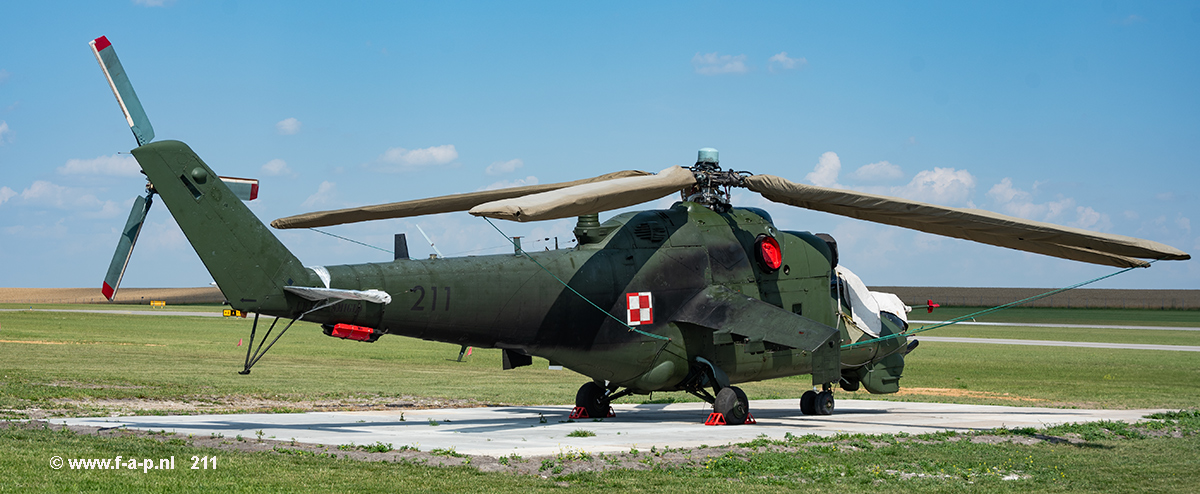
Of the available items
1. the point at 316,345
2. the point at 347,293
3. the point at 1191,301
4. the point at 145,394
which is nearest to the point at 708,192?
the point at 347,293

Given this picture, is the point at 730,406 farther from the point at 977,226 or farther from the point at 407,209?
the point at 407,209

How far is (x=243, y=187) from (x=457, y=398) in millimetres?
10752

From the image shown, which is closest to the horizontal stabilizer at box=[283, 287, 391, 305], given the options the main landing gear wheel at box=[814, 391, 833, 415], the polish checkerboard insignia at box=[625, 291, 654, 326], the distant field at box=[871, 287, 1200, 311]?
the polish checkerboard insignia at box=[625, 291, 654, 326]

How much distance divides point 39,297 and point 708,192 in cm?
14693

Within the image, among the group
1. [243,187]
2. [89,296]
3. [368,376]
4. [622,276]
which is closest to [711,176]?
[622,276]

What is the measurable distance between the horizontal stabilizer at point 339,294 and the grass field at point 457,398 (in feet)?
8.23

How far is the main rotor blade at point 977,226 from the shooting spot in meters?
15.1

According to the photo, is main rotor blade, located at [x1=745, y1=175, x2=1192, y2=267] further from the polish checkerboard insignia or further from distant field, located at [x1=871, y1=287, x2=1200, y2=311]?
distant field, located at [x1=871, y1=287, x2=1200, y2=311]

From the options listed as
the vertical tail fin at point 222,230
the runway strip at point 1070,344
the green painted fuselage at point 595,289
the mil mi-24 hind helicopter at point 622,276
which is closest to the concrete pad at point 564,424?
the mil mi-24 hind helicopter at point 622,276

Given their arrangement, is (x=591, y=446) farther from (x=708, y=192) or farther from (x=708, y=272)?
(x=708, y=192)

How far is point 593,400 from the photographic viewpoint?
1923 cm

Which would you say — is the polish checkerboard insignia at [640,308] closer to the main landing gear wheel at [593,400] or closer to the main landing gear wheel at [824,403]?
the main landing gear wheel at [593,400]

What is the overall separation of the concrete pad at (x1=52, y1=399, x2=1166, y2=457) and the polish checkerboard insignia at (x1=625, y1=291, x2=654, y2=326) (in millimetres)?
1884

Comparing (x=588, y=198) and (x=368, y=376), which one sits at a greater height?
(x=588, y=198)
